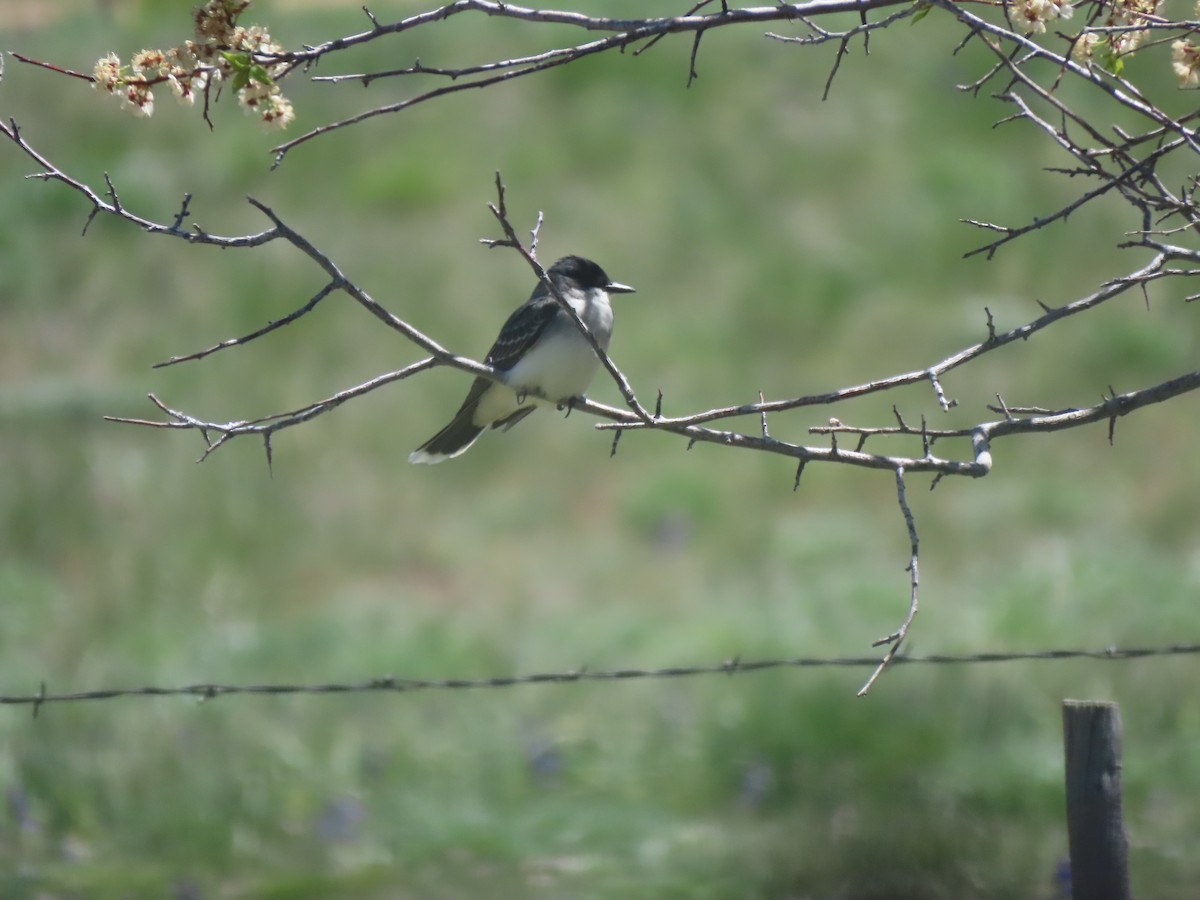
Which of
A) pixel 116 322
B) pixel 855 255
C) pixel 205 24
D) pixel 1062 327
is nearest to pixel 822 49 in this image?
pixel 855 255

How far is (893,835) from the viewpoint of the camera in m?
5.62

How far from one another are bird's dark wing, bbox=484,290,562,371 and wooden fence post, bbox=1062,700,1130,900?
3033 millimetres

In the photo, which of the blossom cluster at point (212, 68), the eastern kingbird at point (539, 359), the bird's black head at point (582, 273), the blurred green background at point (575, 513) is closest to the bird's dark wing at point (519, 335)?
the eastern kingbird at point (539, 359)

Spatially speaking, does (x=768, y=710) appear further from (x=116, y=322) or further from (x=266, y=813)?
(x=116, y=322)

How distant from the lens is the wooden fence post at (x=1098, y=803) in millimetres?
3184

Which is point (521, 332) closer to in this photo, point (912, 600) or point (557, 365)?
point (557, 365)

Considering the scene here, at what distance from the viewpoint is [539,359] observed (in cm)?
554

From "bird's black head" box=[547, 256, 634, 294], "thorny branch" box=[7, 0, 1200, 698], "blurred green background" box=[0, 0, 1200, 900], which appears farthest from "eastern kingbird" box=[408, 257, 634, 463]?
"thorny branch" box=[7, 0, 1200, 698]

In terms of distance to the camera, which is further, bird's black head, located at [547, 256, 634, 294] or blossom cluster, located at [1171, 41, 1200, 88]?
bird's black head, located at [547, 256, 634, 294]

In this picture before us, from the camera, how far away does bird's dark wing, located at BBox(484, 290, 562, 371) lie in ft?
19.0

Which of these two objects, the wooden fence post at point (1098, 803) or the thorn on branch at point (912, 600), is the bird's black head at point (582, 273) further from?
the wooden fence post at point (1098, 803)

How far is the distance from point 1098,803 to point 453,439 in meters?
3.25

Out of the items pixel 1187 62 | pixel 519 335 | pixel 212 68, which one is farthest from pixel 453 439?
pixel 1187 62

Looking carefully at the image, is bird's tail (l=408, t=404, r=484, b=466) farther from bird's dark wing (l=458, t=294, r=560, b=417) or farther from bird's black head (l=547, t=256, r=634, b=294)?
bird's black head (l=547, t=256, r=634, b=294)
